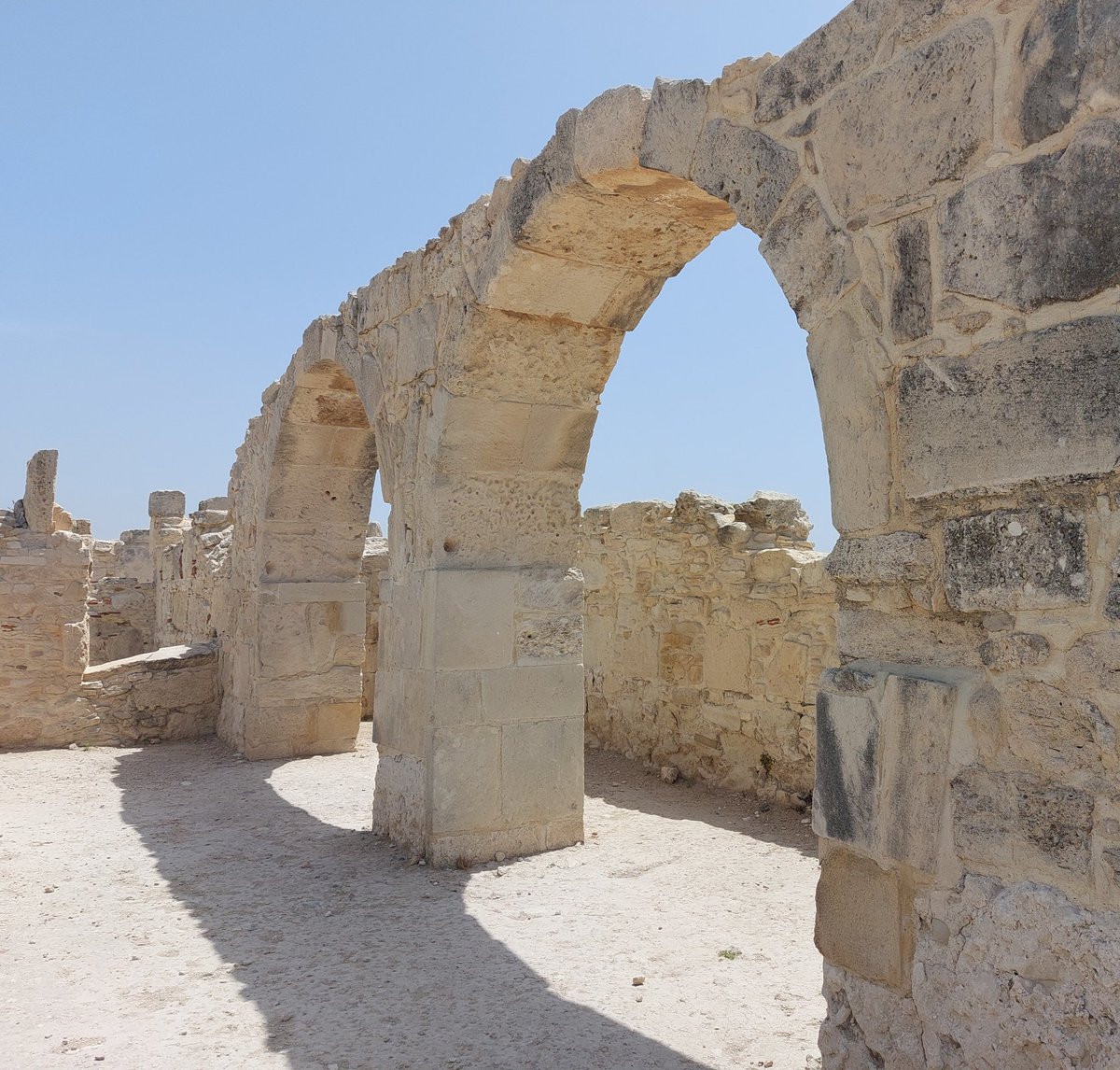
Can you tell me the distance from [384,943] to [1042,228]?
305 centimetres

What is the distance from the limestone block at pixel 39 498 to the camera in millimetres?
7113

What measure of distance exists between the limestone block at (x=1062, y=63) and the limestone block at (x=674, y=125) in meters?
1.08

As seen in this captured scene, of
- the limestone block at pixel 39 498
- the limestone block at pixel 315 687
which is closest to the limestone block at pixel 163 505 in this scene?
the limestone block at pixel 39 498

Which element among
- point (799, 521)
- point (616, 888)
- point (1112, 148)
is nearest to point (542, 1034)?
point (616, 888)

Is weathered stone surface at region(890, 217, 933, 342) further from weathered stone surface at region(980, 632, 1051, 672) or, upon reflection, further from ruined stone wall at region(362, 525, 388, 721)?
ruined stone wall at region(362, 525, 388, 721)

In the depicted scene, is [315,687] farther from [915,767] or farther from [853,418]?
[915,767]

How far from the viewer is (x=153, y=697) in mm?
7457

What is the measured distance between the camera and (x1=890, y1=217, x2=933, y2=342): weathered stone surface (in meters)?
2.11

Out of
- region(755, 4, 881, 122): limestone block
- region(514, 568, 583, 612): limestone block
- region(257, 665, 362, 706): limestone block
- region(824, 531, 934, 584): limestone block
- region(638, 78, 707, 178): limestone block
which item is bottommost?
region(257, 665, 362, 706): limestone block

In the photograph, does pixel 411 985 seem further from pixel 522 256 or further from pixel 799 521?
pixel 799 521

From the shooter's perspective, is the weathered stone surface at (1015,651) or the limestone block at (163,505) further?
the limestone block at (163,505)

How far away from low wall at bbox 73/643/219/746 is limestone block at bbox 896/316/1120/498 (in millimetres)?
6692

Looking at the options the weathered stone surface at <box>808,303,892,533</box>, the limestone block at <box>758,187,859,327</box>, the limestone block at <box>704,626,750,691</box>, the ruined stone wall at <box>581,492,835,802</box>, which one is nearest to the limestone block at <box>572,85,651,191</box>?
the limestone block at <box>758,187,859,327</box>

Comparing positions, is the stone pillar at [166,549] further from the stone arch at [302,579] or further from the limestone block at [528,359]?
the limestone block at [528,359]
